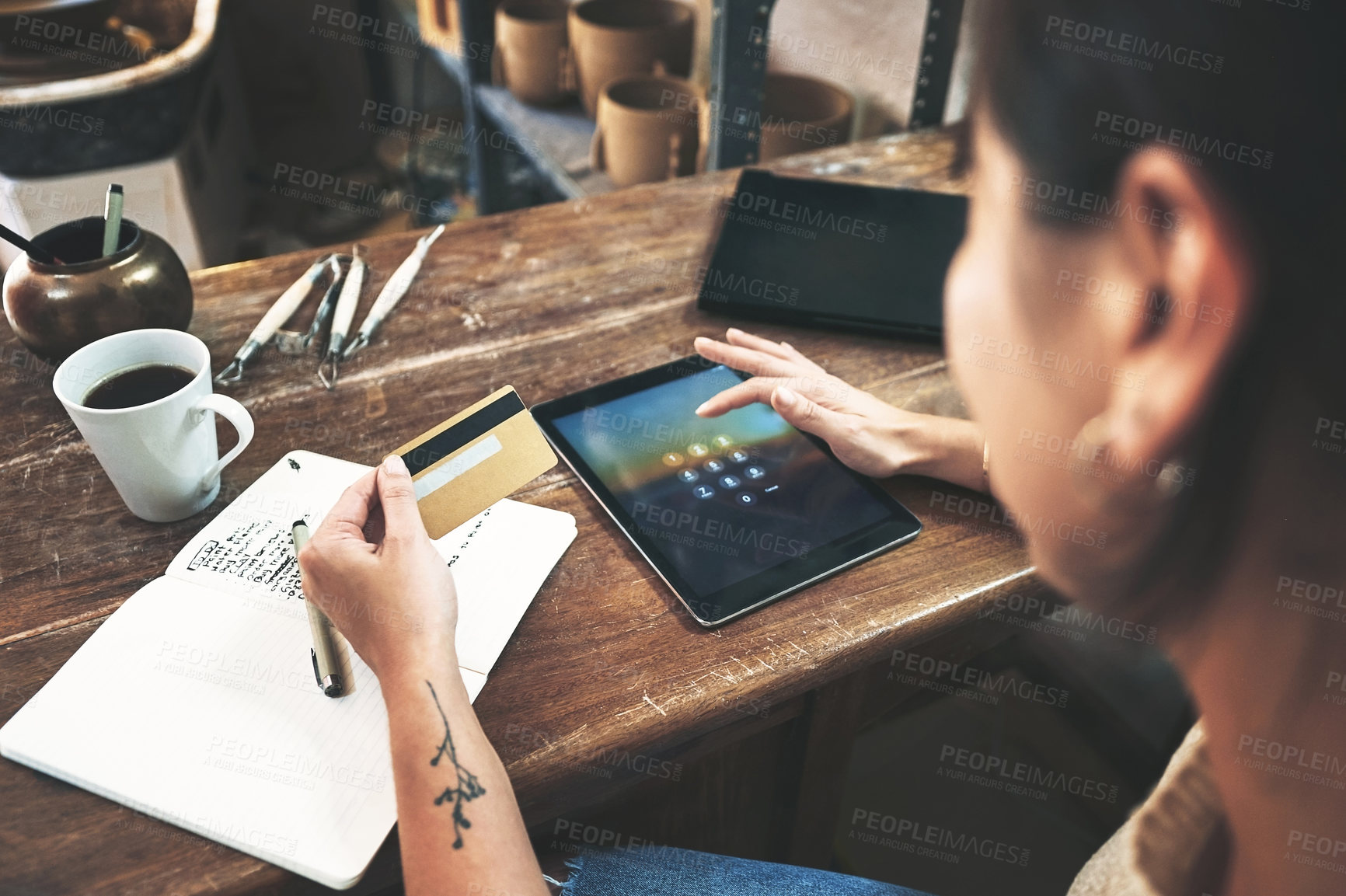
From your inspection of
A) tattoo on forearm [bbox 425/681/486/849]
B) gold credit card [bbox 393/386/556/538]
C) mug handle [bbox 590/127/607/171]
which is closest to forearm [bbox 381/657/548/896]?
tattoo on forearm [bbox 425/681/486/849]

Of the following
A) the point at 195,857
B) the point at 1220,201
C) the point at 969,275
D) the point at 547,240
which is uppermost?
the point at 1220,201

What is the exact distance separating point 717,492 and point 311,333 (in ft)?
1.66

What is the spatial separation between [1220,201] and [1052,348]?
15 cm

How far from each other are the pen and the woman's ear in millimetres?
523

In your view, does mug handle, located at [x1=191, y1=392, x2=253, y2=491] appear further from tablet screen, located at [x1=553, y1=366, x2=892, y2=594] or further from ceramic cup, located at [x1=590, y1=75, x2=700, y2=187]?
ceramic cup, located at [x1=590, y1=75, x2=700, y2=187]

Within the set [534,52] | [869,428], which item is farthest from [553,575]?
[534,52]

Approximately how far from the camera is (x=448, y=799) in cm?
52

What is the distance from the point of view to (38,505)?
75 cm

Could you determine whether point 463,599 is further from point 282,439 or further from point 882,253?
point 882,253

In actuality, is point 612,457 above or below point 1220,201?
below

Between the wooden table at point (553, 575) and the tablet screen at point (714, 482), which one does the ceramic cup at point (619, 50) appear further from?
the tablet screen at point (714, 482)

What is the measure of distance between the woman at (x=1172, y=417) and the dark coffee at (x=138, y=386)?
0.73ft

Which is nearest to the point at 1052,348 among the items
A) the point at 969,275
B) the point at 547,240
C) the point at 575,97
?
the point at 969,275

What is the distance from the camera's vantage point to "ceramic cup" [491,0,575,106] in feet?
6.04
